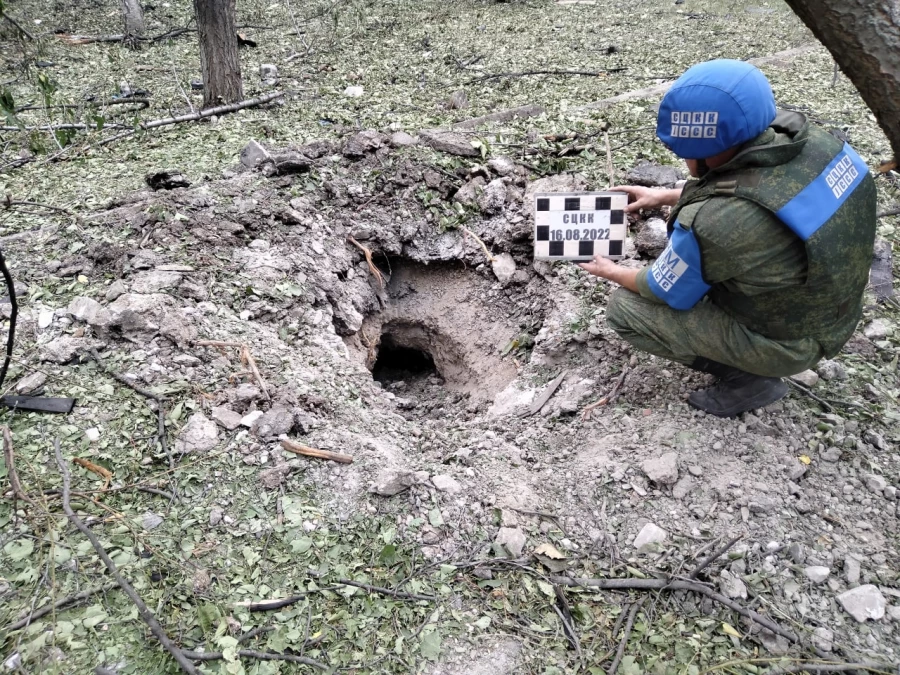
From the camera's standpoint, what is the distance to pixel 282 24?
27.6 ft

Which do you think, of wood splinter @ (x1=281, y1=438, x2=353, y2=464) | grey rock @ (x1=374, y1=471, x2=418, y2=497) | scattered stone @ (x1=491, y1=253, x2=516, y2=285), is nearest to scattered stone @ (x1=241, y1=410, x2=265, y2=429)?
wood splinter @ (x1=281, y1=438, x2=353, y2=464)

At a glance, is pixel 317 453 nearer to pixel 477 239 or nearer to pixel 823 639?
pixel 823 639

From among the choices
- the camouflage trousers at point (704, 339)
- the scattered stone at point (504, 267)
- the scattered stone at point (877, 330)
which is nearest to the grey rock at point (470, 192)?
the scattered stone at point (504, 267)

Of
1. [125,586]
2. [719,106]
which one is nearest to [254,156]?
[125,586]

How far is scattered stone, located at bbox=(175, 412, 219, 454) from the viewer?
8.14ft

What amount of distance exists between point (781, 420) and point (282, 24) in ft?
28.0

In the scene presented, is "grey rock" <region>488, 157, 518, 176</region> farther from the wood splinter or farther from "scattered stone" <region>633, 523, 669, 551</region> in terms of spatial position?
"scattered stone" <region>633, 523, 669, 551</region>

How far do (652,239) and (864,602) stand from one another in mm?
2052

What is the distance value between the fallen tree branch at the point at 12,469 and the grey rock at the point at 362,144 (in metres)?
2.85

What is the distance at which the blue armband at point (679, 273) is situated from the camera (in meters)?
2.16

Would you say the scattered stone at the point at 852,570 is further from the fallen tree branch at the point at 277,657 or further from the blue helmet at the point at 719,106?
the fallen tree branch at the point at 277,657

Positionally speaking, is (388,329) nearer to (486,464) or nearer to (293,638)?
(486,464)

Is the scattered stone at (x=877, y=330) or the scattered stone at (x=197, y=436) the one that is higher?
the scattered stone at (x=877, y=330)

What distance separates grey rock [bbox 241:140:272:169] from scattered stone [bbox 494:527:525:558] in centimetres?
324
